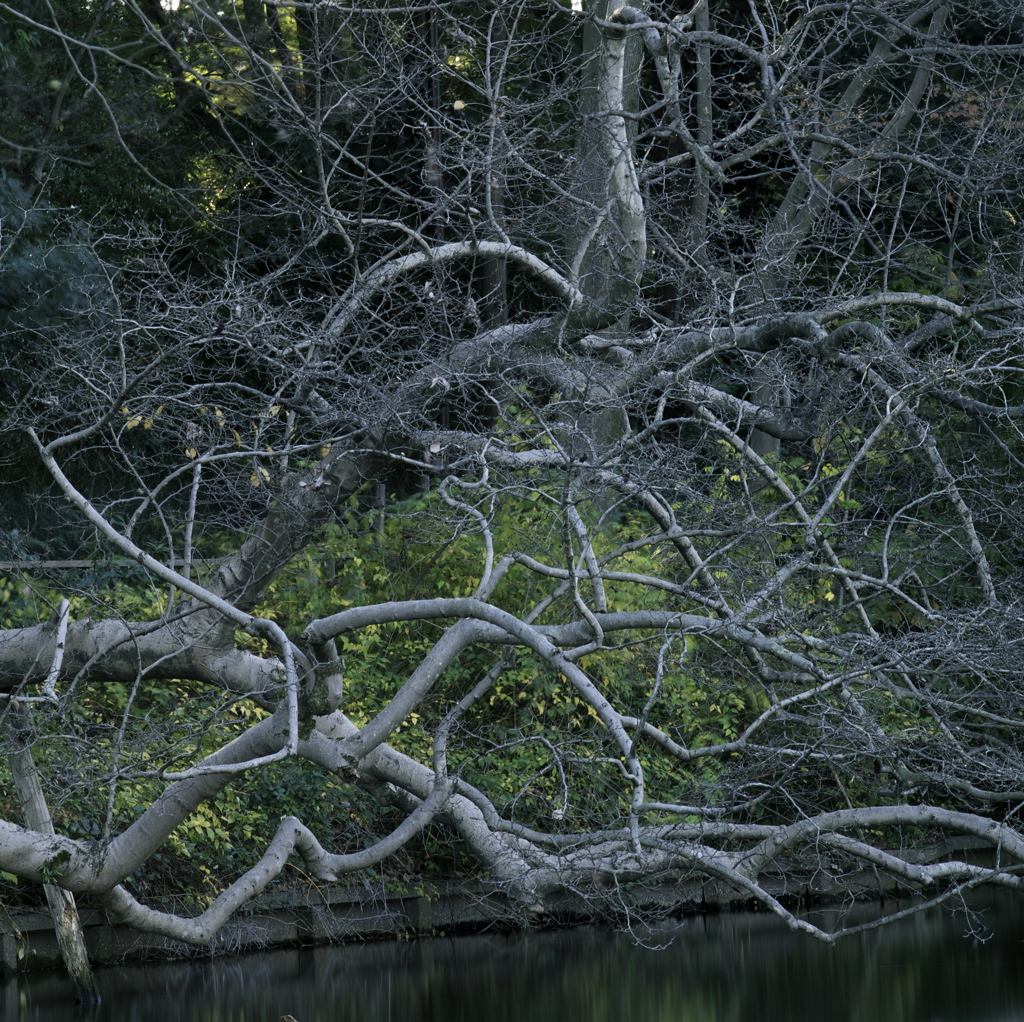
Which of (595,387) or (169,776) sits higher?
(595,387)

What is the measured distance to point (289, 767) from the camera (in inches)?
406

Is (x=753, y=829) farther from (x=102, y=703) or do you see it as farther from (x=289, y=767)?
(x=102, y=703)

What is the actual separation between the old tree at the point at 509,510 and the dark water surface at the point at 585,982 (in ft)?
2.13

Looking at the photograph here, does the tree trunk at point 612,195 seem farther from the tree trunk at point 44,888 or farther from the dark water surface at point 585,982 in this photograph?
the tree trunk at point 44,888

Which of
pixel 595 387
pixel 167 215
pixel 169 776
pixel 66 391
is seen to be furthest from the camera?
pixel 167 215

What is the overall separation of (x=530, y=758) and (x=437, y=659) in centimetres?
294

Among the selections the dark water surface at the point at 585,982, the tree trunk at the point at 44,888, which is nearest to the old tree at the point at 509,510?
the tree trunk at the point at 44,888

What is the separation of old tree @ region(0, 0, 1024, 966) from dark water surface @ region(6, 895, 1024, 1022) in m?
0.65

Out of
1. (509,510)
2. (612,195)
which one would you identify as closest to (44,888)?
(509,510)

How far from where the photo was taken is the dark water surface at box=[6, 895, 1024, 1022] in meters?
8.21

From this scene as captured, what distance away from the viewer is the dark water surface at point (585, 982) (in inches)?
323

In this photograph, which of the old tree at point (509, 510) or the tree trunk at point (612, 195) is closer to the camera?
the old tree at point (509, 510)

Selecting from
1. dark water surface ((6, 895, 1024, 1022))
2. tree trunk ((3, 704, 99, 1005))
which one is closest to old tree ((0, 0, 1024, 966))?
tree trunk ((3, 704, 99, 1005))

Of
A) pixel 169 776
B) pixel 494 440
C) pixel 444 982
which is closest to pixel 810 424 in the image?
pixel 494 440
